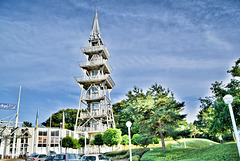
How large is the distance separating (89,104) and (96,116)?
3870 mm

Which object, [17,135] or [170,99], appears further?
[17,135]

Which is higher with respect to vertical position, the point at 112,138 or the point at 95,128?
the point at 95,128

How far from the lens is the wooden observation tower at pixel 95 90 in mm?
38231

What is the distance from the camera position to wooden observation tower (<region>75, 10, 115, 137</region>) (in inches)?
1505

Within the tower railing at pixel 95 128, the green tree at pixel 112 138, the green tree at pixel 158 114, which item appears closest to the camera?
the green tree at pixel 158 114

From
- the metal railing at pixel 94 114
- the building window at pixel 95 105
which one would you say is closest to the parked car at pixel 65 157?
the metal railing at pixel 94 114

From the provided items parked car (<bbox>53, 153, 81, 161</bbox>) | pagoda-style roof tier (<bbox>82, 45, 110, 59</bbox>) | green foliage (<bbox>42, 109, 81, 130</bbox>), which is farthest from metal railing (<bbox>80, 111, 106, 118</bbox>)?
green foliage (<bbox>42, 109, 81, 130</bbox>)

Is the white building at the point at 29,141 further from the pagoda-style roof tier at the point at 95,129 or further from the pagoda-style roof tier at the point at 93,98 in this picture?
the pagoda-style roof tier at the point at 93,98

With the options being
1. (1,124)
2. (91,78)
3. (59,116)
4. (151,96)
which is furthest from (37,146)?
(59,116)

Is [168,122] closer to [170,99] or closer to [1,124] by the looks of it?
[170,99]

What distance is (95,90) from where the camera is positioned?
4116 cm

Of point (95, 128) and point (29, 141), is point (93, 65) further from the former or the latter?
point (29, 141)

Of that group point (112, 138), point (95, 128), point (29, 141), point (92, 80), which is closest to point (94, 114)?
point (95, 128)

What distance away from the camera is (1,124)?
34.6 metres
